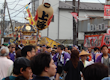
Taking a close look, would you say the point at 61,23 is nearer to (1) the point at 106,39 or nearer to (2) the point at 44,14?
(1) the point at 106,39

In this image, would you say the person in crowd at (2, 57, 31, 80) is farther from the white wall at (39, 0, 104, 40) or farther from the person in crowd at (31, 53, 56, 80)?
the white wall at (39, 0, 104, 40)

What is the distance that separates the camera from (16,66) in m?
2.41

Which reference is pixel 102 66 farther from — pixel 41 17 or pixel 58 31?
pixel 58 31

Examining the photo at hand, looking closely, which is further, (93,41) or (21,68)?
(93,41)

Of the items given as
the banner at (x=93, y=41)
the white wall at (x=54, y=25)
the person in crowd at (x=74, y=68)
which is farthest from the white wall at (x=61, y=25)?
the person in crowd at (x=74, y=68)

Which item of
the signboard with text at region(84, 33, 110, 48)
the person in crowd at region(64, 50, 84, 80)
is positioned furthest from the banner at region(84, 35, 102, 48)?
the person in crowd at region(64, 50, 84, 80)

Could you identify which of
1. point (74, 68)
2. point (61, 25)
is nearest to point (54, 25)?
point (61, 25)

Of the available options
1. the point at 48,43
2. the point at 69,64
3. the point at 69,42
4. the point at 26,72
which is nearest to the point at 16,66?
the point at 26,72

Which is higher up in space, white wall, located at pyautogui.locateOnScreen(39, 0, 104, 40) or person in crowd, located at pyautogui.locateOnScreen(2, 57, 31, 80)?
white wall, located at pyautogui.locateOnScreen(39, 0, 104, 40)

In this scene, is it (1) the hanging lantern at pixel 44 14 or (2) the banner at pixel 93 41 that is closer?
(1) the hanging lantern at pixel 44 14

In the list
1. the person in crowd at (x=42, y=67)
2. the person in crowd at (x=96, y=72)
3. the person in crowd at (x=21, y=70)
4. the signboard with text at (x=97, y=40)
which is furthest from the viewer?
the signboard with text at (x=97, y=40)

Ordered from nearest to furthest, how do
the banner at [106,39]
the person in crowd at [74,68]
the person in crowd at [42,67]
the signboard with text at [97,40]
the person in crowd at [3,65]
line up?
the person in crowd at [42,67] < the person in crowd at [3,65] < the person in crowd at [74,68] < the banner at [106,39] < the signboard with text at [97,40]

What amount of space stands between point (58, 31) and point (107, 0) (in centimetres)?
1684

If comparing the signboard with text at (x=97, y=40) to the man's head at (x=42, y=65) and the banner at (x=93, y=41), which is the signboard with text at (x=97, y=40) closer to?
the banner at (x=93, y=41)
